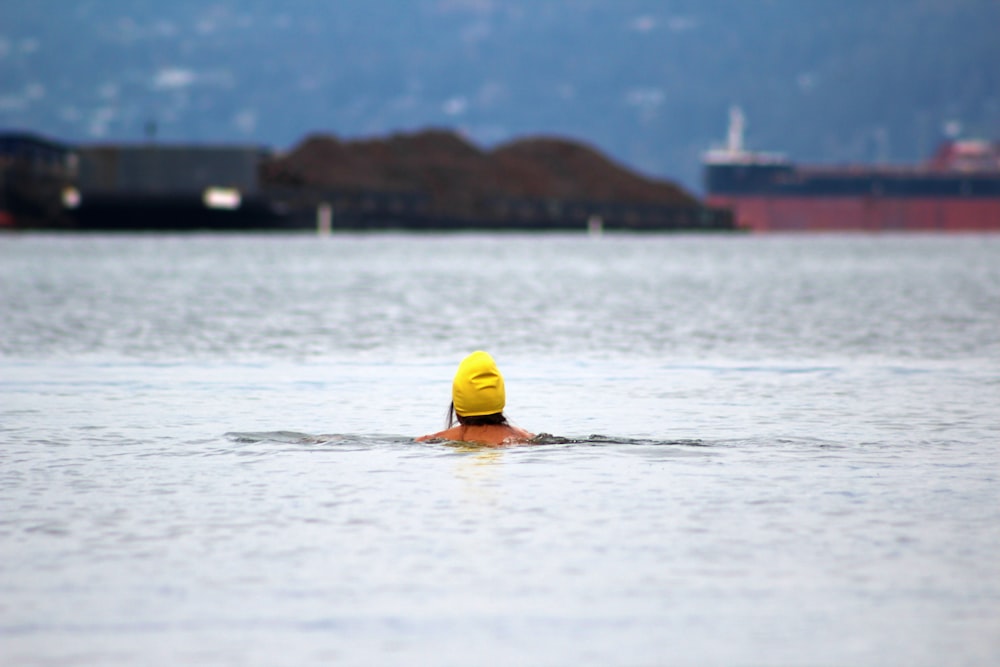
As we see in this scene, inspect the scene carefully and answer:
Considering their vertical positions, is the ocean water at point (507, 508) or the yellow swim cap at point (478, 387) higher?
the yellow swim cap at point (478, 387)

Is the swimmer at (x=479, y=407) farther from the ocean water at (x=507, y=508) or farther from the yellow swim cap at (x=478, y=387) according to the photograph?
the ocean water at (x=507, y=508)

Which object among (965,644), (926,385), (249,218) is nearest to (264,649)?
(965,644)

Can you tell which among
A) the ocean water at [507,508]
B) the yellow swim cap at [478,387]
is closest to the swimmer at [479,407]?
the yellow swim cap at [478,387]

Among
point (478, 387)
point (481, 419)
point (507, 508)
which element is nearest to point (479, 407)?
point (481, 419)

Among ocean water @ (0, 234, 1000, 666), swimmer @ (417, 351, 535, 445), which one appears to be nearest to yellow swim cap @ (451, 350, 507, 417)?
swimmer @ (417, 351, 535, 445)

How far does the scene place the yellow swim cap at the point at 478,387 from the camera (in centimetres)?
1655

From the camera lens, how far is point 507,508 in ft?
45.5

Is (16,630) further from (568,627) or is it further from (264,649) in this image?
(568,627)

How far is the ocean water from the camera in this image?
380 inches

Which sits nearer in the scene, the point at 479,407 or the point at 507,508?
the point at 507,508

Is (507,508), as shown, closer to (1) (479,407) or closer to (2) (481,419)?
(1) (479,407)

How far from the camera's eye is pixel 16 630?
9742 millimetres

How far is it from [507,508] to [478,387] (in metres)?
3.18

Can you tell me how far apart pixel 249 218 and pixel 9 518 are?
18706 cm
